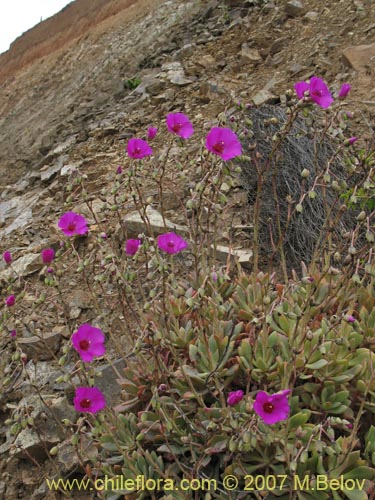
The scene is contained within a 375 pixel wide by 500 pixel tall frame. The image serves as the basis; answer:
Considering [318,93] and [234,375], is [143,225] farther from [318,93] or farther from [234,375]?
[318,93]

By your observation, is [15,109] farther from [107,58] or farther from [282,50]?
[282,50]

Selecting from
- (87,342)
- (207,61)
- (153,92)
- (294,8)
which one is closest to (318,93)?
(87,342)

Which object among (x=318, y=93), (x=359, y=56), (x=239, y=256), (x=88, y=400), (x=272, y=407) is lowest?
(x=359, y=56)

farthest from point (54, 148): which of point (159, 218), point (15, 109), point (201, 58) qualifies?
point (15, 109)

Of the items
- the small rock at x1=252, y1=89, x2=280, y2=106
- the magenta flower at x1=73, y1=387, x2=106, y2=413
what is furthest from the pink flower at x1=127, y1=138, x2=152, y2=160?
the small rock at x1=252, y1=89, x2=280, y2=106

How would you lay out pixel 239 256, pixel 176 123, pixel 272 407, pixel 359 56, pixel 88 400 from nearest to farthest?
pixel 272 407
pixel 88 400
pixel 176 123
pixel 239 256
pixel 359 56
